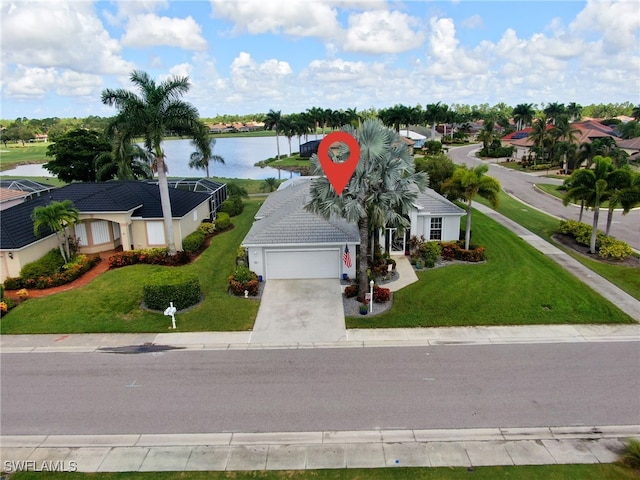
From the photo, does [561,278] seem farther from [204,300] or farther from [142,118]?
[142,118]

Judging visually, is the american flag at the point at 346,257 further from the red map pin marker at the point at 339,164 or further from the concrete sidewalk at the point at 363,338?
the concrete sidewalk at the point at 363,338

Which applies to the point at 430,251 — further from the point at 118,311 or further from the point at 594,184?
the point at 118,311

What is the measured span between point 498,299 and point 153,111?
20407mm

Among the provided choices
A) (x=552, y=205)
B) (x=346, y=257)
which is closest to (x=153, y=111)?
(x=346, y=257)

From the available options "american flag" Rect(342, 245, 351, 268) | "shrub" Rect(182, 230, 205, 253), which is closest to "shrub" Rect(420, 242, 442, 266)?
"american flag" Rect(342, 245, 351, 268)

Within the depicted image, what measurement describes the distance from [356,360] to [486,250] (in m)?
14.7

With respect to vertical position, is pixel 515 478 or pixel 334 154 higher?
pixel 334 154

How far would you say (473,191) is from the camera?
24.9 m

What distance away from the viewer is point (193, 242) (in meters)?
28.1

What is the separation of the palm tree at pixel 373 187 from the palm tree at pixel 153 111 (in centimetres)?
1008

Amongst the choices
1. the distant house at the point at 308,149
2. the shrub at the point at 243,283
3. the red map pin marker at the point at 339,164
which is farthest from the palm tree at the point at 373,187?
the distant house at the point at 308,149

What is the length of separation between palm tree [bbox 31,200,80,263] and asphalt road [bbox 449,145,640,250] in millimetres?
34071

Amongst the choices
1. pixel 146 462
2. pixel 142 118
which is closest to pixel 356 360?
pixel 146 462

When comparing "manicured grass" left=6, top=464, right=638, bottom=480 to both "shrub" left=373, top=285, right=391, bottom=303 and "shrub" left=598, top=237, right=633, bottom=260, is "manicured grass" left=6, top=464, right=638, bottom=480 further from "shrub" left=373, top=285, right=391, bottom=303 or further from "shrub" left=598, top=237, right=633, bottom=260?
"shrub" left=598, top=237, right=633, bottom=260
